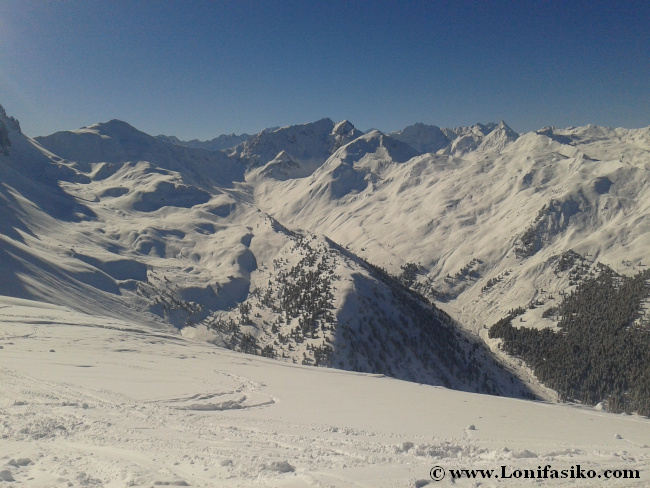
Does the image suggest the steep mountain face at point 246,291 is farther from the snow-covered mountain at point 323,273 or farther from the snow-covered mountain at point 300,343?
the snow-covered mountain at point 300,343

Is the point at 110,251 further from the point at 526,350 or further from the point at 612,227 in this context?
the point at 612,227

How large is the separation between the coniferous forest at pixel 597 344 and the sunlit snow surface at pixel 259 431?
90.6m

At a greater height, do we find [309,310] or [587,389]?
[309,310]

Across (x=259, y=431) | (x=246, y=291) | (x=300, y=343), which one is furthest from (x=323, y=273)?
(x=259, y=431)

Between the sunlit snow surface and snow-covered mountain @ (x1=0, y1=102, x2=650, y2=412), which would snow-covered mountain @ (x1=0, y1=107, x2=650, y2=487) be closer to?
the sunlit snow surface

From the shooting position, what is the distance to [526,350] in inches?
4611

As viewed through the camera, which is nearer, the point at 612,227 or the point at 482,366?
the point at 482,366

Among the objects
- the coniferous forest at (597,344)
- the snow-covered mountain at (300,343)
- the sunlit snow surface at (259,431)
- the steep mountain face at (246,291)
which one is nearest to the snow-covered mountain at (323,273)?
the steep mountain face at (246,291)

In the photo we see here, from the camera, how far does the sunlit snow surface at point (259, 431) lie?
39.0ft

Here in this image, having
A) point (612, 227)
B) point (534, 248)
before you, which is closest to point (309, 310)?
point (534, 248)

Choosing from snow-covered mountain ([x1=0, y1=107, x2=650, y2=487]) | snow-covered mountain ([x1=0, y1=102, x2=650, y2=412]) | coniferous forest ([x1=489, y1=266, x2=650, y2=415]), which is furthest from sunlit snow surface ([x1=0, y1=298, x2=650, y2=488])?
coniferous forest ([x1=489, y1=266, x2=650, y2=415])

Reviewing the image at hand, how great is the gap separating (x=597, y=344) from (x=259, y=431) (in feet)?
406

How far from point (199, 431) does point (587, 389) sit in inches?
4409

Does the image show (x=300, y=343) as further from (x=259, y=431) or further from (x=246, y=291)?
(x=259, y=431)
